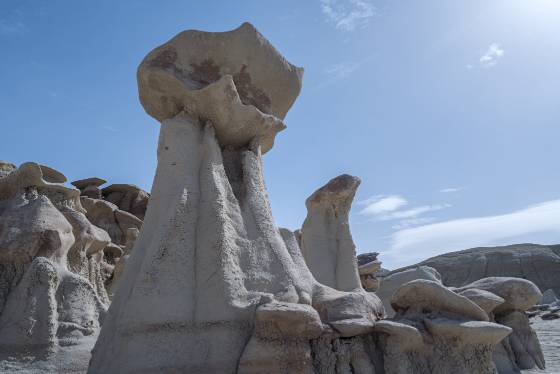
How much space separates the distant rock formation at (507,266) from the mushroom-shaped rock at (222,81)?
2780cm

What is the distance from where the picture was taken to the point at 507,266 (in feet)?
103

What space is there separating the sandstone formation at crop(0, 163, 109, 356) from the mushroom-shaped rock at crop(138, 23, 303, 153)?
→ 1394 millimetres

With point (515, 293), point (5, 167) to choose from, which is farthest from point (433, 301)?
point (5, 167)

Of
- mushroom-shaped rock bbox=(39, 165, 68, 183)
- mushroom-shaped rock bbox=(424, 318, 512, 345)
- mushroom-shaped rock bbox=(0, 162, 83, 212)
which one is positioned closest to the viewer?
mushroom-shaped rock bbox=(424, 318, 512, 345)

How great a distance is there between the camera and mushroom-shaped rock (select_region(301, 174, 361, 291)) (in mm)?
7113

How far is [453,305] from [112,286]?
18.8ft

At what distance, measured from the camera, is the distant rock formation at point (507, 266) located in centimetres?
3011

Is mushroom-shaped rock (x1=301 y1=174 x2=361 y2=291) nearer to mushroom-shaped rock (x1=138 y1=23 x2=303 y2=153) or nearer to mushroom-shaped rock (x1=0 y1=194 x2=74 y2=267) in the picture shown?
mushroom-shaped rock (x1=138 y1=23 x2=303 y2=153)

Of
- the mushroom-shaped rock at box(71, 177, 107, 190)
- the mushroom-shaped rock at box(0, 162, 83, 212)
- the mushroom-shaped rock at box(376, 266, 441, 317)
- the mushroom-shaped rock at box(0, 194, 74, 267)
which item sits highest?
the mushroom-shaped rock at box(71, 177, 107, 190)

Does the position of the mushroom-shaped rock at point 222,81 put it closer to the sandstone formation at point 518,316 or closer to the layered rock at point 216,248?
the layered rock at point 216,248

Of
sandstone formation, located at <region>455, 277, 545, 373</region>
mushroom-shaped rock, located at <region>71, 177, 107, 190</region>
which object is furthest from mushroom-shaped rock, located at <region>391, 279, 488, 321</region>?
mushroom-shaped rock, located at <region>71, 177, 107, 190</region>

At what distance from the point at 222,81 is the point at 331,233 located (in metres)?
4.15

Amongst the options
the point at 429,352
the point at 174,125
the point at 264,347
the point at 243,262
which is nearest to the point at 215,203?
the point at 243,262

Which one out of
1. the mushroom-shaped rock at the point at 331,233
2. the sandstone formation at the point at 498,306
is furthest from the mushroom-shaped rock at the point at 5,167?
the sandstone formation at the point at 498,306
